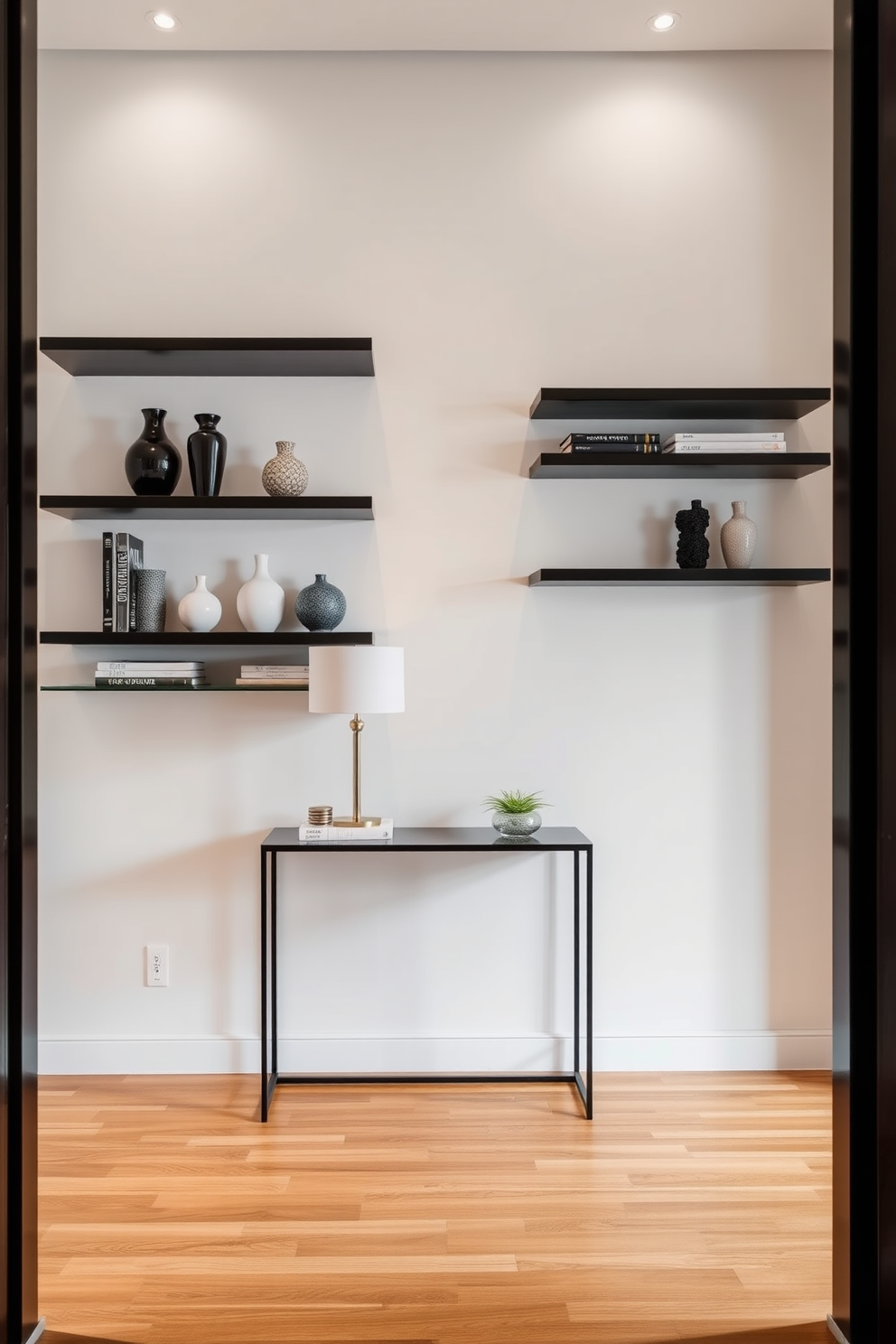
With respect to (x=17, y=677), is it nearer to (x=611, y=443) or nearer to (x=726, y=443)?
(x=611, y=443)

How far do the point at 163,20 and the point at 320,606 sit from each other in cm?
172

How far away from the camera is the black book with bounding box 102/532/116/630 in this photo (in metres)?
2.94

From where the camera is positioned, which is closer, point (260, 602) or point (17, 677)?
point (17, 677)

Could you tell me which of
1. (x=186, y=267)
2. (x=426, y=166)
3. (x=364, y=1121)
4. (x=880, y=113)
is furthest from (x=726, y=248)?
(x=364, y=1121)

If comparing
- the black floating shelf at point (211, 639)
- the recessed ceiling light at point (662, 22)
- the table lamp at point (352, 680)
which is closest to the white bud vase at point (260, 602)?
the black floating shelf at point (211, 639)

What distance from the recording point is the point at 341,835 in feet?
9.27

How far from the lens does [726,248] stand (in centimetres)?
313

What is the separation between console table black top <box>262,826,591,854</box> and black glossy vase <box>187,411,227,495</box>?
3.40 ft

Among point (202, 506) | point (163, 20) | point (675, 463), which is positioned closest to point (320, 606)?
point (202, 506)

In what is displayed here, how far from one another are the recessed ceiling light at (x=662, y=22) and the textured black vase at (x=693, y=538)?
4.46ft

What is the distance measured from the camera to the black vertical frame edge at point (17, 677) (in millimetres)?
1730

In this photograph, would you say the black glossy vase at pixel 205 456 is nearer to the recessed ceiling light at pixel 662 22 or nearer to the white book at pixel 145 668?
the white book at pixel 145 668

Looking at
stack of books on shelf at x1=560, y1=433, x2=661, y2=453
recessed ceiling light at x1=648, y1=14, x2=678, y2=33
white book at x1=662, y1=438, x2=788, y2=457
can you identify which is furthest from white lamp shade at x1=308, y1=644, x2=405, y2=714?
recessed ceiling light at x1=648, y1=14, x2=678, y2=33

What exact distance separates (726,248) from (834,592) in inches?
68.2
